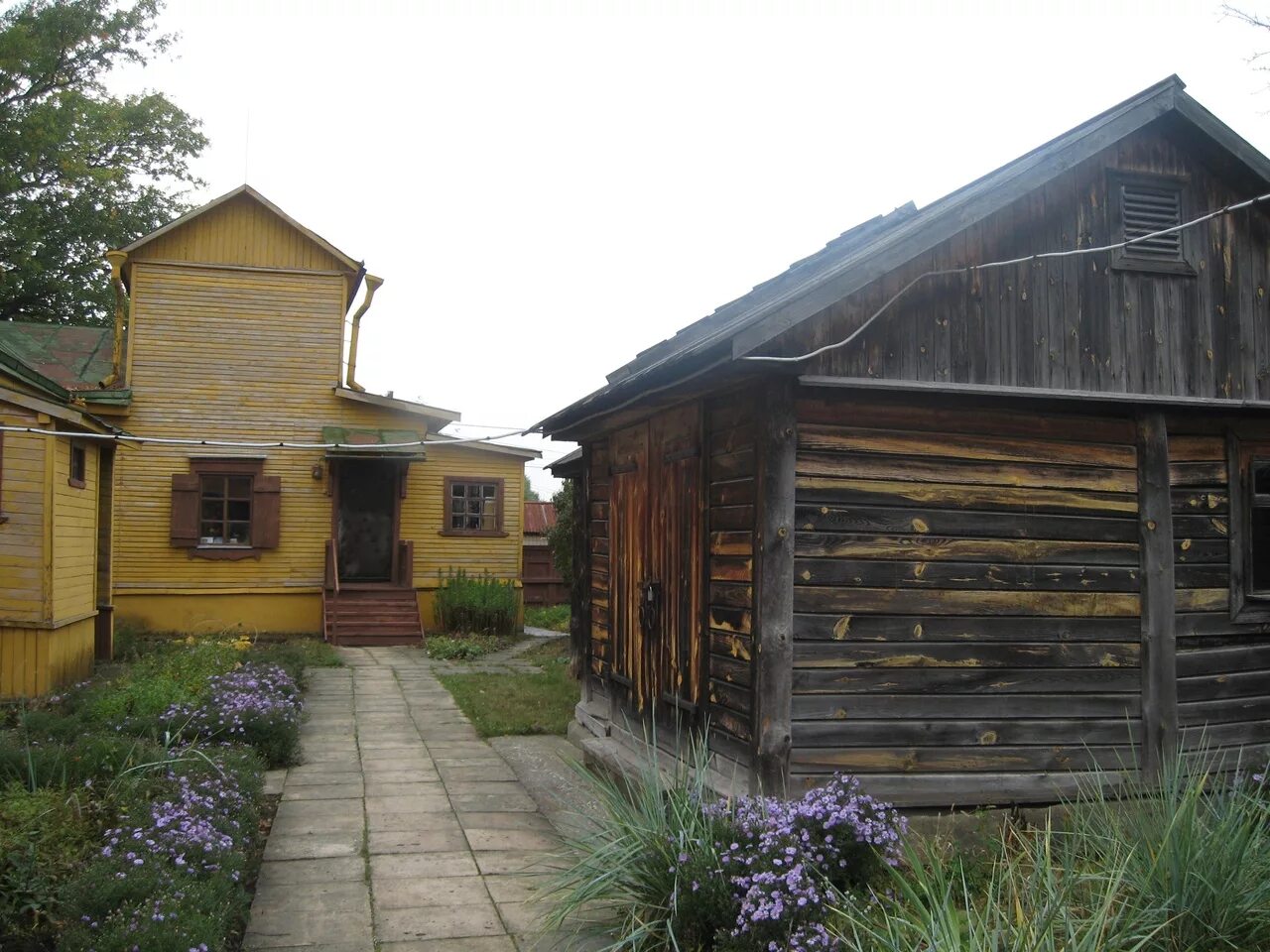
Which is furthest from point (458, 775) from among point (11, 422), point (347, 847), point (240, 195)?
point (240, 195)

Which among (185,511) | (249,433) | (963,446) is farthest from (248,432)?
(963,446)

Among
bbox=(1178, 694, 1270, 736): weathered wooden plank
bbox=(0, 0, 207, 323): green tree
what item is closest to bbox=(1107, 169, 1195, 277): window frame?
bbox=(1178, 694, 1270, 736): weathered wooden plank

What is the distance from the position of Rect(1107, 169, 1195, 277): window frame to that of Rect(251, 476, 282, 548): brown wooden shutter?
49.8ft

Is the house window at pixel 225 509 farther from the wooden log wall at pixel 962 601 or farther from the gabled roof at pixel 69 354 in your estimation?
the wooden log wall at pixel 962 601

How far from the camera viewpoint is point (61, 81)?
2944 centimetres

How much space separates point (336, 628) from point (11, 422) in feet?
25.0

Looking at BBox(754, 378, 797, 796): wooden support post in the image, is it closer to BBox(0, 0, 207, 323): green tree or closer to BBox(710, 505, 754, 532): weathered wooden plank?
BBox(710, 505, 754, 532): weathered wooden plank

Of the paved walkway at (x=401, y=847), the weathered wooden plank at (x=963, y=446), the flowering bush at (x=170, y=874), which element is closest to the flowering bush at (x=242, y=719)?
the paved walkway at (x=401, y=847)

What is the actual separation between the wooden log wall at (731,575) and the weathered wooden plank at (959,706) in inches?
15.7

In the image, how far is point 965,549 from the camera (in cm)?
624

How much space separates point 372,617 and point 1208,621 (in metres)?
14.4

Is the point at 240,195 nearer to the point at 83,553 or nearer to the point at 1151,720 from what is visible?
the point at 83,553

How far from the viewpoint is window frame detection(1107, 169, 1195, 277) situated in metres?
6.64

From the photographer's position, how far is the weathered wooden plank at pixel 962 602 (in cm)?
593
